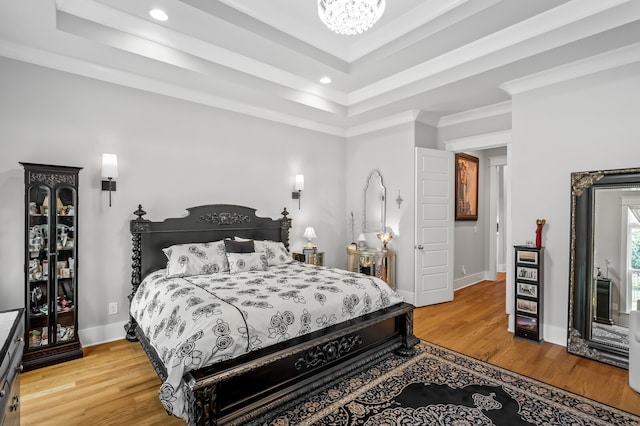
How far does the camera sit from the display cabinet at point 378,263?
16.0ft

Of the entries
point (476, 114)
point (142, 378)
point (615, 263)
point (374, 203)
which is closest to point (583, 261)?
point (615, 263)

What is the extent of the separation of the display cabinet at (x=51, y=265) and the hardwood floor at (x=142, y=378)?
20cm

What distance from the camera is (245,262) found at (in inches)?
144

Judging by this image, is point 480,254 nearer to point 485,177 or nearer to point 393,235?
point 485,177

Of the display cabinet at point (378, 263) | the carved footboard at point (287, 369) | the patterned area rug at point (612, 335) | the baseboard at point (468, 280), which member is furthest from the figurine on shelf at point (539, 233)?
the baseboard at point (468, 280)

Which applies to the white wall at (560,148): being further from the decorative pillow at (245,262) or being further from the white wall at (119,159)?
the white wall at (119,159)

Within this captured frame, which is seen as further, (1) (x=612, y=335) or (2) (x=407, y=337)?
(2) (x=407, y=337)

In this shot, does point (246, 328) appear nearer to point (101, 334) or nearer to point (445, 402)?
point (445, 402)

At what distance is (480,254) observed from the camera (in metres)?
6.50

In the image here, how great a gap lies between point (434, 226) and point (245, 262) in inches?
112

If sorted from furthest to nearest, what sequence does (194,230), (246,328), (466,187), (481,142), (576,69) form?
1. (466,187)
2. (481,142)
3. (194,230)
4. (576,69)
5. (246,328)

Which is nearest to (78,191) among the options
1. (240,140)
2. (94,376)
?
(94,376)

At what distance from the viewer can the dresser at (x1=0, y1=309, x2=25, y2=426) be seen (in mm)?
1238

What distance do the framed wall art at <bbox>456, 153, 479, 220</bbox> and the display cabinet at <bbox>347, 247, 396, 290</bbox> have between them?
1.78m
